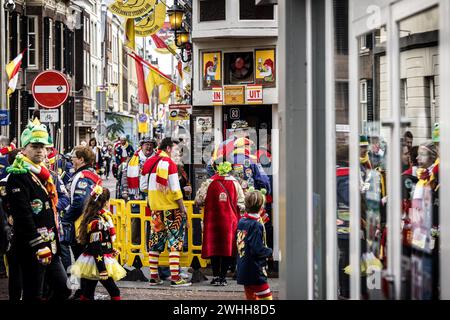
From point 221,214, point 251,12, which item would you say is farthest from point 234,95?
point 221,214

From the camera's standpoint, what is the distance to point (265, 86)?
61.8 feet

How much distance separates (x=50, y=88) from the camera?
49.0ft

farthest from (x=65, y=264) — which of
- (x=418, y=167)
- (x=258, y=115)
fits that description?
(x=258, y=115)

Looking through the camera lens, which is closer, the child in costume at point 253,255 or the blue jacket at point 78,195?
the child in costume at point 253,255

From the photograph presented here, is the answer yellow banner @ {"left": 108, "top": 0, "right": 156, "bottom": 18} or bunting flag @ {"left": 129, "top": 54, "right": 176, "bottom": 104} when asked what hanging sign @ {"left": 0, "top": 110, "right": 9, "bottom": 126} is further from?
yellow banner @ {"left": 108, "top": 0, "right": 156, "bottom": 18}

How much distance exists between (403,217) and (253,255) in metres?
4.61

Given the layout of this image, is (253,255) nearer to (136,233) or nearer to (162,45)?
(136,233)

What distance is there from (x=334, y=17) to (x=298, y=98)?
725mm

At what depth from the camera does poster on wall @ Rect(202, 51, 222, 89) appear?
1933cm

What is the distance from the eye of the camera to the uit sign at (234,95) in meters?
18.9

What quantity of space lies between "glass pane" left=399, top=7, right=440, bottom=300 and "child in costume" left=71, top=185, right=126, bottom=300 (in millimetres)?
3973

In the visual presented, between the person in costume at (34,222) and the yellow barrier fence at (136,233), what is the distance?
409 cm

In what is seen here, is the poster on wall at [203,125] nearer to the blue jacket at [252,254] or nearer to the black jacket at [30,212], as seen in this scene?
the blue jacket at [252,254]

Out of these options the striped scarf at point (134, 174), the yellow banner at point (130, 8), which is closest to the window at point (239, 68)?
the yellow banner at point (130, 8)
